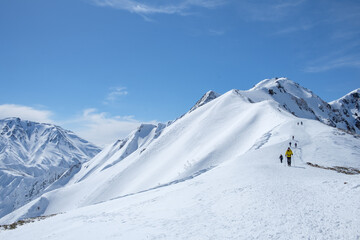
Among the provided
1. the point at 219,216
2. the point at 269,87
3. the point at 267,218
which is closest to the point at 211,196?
the point at 219,216

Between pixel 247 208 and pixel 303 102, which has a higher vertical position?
pixel 303 102

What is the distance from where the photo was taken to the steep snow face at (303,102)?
120 m

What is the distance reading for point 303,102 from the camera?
134 meters

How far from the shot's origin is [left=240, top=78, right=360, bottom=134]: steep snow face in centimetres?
12038

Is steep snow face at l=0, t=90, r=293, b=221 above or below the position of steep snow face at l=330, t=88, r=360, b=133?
below

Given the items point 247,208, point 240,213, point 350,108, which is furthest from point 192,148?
point 350,108

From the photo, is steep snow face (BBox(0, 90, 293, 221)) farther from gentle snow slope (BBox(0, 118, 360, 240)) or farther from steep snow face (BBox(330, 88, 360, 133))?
steep snow face (BBox(330, 88, 360, 133))

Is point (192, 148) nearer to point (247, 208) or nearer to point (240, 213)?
point (247, 208)

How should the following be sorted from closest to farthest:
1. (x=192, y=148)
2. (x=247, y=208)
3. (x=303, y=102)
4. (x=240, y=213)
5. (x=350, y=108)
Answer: (x=240, y=213) < (x=247, y=208) < (x=192, y=148) < (x=303, y=102) < (x=350, y=108)

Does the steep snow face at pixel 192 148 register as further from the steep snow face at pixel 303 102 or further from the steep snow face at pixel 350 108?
the steep snow face at pixel 350 108

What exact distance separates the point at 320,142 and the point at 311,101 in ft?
415

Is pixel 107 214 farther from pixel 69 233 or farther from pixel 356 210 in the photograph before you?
pixel 356 210

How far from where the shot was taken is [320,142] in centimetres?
3522

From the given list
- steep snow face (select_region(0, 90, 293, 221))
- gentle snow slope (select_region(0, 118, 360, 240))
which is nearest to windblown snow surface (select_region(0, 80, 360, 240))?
gentle snow slope (select_region(0, 118, 360, 240))
